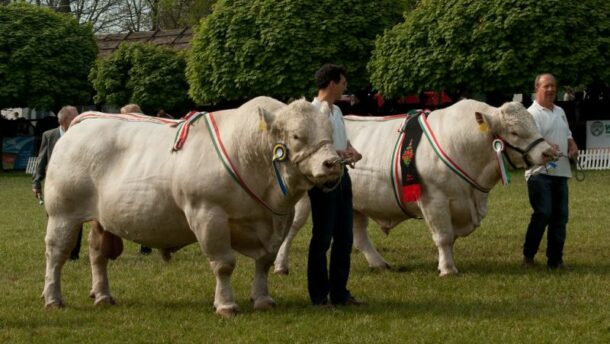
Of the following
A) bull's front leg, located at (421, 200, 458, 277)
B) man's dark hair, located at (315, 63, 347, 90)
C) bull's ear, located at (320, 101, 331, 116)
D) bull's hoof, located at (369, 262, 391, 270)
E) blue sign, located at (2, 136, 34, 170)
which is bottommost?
blue sign, located at (2, 136, 34, 170)

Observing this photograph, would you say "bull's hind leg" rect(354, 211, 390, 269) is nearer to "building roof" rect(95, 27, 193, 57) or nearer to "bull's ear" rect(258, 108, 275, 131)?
"bull's ear" rect(258, 108, 275, 131)

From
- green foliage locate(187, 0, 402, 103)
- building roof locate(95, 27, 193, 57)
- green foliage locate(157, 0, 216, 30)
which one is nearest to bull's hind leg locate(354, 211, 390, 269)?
green foliage locate(187, 0, 402, 103)

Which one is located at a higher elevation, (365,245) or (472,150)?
(472,150)

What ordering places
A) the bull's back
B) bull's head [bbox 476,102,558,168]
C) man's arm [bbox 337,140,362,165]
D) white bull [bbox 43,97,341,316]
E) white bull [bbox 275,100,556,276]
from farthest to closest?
the bull's back → white bull [bbox 275,100,556,276] → bull's head [bbox 476,102,558,168] → man's arm [bbox 337,140,362,165] → white bull [bbox 43,97,341,316]

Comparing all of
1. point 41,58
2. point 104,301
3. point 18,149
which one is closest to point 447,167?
point 104,301

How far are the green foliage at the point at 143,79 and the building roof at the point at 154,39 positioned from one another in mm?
4803

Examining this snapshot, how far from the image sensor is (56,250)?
9.53m

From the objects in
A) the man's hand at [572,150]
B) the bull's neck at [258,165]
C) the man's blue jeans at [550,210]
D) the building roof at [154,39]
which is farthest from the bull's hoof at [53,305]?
the building roof at [154,39]

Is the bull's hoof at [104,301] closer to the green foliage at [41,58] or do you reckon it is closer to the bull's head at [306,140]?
the bull's head at [306,140]

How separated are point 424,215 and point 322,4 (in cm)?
1943

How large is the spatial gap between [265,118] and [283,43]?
2077cm

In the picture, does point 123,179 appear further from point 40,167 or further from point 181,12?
point 181,12

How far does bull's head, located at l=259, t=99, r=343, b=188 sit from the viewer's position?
8172 mm

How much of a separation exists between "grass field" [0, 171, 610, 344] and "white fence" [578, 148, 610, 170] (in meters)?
13.3
